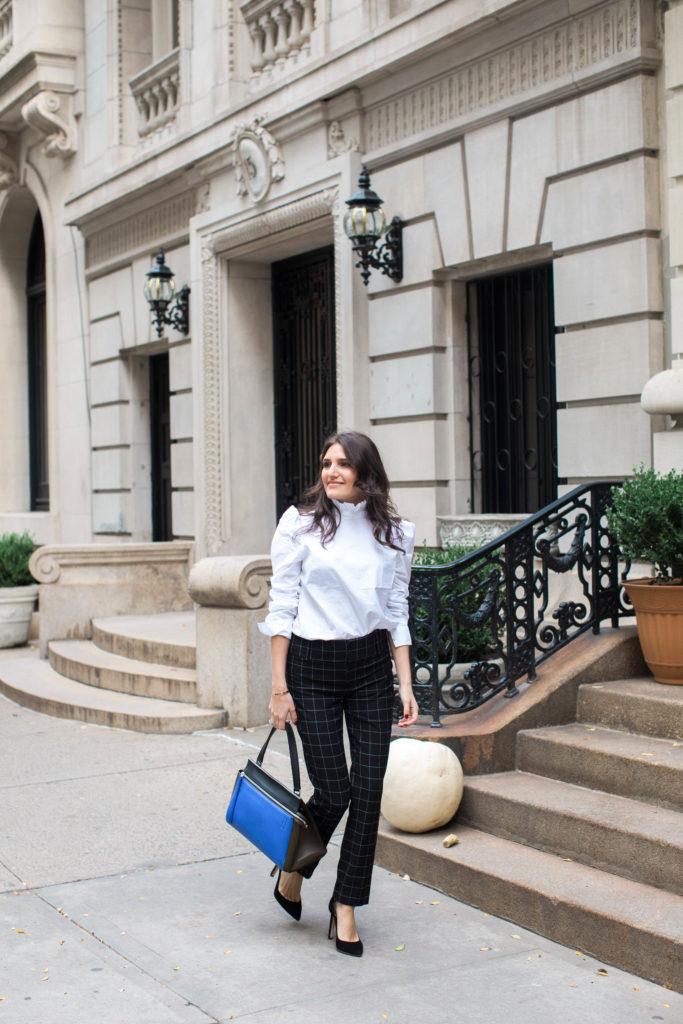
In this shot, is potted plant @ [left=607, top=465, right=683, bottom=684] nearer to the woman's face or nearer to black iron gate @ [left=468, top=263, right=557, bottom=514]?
the woman's face

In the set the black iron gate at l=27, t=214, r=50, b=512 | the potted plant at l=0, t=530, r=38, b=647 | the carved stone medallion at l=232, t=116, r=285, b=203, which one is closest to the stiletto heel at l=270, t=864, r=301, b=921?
the carved stone medallion at l=232, t=116, r=285, b=203

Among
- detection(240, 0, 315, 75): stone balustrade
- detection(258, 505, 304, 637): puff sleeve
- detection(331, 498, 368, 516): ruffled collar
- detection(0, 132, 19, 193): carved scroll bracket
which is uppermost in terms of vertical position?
detection(0, 132, 19, 193): carved scroll bracket

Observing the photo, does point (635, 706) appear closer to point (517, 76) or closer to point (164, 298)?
point (517, 76)

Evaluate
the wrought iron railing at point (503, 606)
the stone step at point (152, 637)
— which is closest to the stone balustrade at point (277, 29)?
the stone step at point (152, 637)

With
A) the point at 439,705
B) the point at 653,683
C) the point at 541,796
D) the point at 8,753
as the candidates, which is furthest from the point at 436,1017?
the point at 8,753

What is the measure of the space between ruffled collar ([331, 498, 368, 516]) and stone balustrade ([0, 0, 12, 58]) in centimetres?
1514

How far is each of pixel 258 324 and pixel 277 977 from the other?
944 cm

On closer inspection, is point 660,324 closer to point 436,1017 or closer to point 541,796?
point 541,796

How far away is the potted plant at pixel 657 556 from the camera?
6113mm

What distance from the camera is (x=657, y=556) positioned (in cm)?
618

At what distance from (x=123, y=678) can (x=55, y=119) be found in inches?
367

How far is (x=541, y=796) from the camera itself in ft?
18.6

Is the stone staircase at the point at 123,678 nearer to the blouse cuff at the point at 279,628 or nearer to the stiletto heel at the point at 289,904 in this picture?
the stiletto heel at the point at 289,904

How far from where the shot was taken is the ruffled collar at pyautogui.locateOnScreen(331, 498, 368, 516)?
4.80 metres
